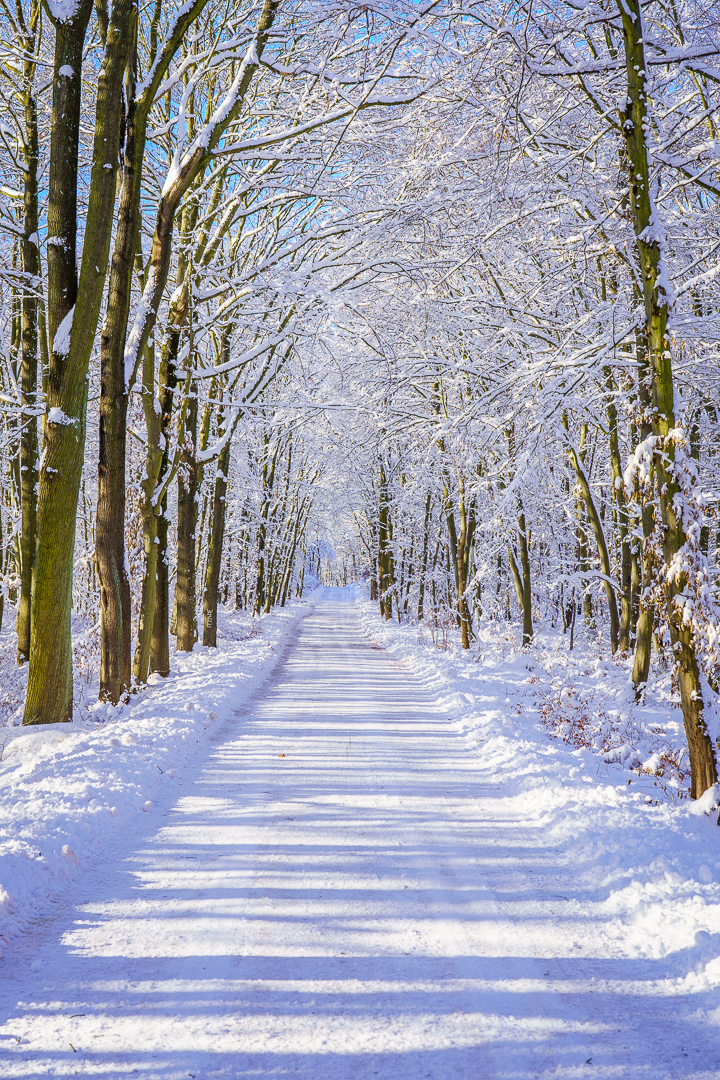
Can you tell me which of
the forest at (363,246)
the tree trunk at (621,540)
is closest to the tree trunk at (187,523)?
the forest at (363,246)

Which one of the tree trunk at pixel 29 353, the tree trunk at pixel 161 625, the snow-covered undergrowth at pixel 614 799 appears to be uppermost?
the tree trunk at pixel 29 353

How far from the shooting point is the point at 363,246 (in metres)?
11.4

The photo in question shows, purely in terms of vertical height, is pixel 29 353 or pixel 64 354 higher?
pixel 29 353

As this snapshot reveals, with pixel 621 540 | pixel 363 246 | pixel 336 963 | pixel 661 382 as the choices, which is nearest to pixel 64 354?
pixel 661 382

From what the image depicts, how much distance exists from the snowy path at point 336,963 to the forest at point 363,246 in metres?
2.49

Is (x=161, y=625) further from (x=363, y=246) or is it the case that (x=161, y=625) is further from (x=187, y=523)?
(x=363, y=246)

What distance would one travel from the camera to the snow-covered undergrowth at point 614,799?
3.53 meters

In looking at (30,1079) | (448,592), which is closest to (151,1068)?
(30,1079)

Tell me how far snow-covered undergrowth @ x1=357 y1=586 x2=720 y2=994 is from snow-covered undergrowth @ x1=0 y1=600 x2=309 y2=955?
11.1ft

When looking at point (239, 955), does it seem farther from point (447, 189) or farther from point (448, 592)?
point (448, 592)

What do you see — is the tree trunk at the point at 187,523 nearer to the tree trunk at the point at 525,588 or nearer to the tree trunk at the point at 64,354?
the tree trunk at the point at 64,354

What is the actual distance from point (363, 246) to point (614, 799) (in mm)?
A: 10202

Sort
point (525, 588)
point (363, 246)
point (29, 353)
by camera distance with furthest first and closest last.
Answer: point (525, 588) → point (29, 353) → point (363, 246)

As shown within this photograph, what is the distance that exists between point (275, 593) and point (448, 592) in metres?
12.0
